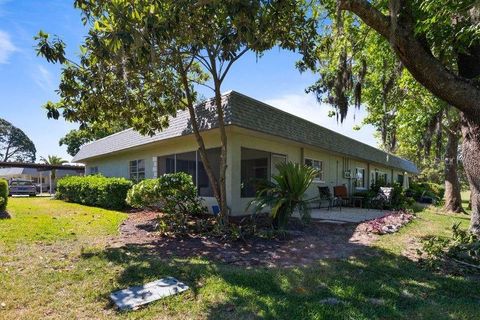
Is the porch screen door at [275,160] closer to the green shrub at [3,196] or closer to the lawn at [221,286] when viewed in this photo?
the lawn at [221,286]

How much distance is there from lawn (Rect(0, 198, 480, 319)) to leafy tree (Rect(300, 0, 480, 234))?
9.20 ft

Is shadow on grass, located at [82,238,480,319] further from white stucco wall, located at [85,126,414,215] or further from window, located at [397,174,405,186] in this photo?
window, located at [397,174,405,186]

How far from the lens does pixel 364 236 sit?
25.6ft

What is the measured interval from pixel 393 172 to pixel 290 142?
18085 millimetres

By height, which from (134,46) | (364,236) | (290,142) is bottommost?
(364,236)

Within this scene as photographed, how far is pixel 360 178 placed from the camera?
19547 millimetres

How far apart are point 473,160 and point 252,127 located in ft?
17.4

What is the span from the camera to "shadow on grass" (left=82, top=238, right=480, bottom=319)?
3.55 metres

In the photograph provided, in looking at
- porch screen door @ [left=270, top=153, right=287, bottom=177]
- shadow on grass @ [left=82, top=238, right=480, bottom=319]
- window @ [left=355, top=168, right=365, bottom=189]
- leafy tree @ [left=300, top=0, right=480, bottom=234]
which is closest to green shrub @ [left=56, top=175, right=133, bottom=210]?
porch screen door @ [left=270, top=153, right=287, bottom=177]

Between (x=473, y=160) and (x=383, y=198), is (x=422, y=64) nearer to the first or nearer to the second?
(x=473, y=160)

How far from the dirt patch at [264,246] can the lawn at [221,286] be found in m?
0.36

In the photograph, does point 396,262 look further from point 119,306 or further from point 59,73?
point 59,73

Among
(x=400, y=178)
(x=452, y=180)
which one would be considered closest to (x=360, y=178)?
(x=452, y=180)

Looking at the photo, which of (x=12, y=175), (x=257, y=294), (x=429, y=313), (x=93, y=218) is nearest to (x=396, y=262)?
(x=429, y=313)
